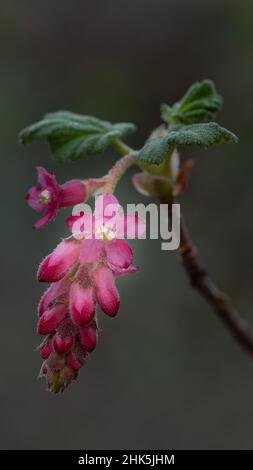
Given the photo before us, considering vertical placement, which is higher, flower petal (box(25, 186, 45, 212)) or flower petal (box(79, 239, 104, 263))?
flower petal (box(25, 186, 45, 212))

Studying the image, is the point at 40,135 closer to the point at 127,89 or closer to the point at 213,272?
the point at 213,272

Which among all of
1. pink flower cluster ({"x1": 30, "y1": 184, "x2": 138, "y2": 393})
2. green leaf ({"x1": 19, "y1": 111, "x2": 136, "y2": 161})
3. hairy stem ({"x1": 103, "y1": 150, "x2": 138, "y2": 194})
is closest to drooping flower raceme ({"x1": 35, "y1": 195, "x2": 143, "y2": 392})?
pink flower cluster ({"x1": 30, "y1": 184, "x2": 138, "y2": 393})

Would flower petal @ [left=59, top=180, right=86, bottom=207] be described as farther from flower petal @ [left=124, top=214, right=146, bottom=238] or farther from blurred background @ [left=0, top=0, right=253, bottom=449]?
blurred background @ [left=0, top=0, right=253, bottom=449]

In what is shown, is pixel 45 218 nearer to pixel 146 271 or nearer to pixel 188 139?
pixel 188 139

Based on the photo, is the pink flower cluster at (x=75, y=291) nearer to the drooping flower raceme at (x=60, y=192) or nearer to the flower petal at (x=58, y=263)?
the flower petal at (x=58, y=263)

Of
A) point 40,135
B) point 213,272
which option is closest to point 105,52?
point 213,272

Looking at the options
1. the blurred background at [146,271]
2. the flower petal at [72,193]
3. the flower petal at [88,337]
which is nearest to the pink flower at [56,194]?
the flower petal at [72,193]

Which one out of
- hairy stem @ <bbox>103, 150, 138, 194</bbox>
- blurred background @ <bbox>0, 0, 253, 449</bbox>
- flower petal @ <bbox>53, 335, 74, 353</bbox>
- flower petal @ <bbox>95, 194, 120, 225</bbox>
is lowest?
flower petal @ <bbox>53, 335, 74, 353</bbox>
